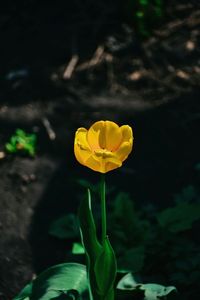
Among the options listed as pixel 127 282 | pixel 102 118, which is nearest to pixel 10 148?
pixel 102 118

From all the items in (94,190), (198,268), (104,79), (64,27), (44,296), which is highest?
(64,27)

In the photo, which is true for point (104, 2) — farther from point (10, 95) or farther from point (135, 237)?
point (135, 237)

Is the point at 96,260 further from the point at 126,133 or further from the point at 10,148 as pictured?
the point at 10,148

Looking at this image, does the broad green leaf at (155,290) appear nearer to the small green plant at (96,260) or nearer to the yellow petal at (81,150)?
the small green plant at (96,260)

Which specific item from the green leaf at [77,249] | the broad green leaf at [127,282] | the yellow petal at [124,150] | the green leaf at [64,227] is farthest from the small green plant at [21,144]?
the yellow petal at [124,150]

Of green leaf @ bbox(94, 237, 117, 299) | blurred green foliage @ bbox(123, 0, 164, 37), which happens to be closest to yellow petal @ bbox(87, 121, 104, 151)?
green leaf @ bbox(94, 237, 117, 299)

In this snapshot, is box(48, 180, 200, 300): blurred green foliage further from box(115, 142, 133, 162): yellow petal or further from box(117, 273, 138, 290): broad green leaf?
box(115, 142, 133, 162): yellow petal

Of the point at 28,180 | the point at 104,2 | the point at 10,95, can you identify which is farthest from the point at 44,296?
the point at 104,2

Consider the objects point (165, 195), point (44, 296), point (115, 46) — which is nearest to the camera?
point (44, 296)
